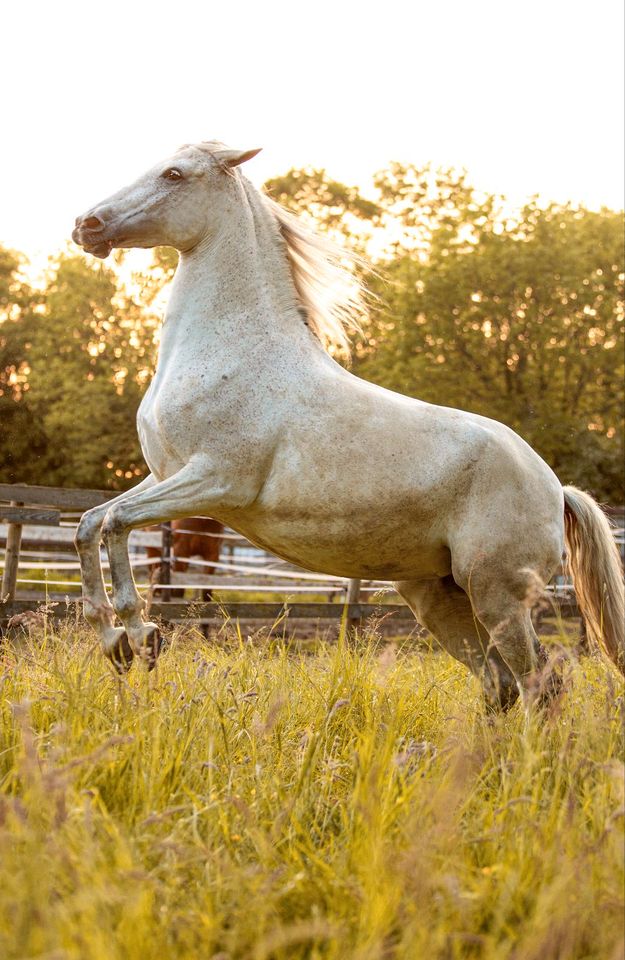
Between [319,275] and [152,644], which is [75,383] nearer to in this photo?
[319,275]

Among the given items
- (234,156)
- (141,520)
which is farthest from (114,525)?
(234,156)

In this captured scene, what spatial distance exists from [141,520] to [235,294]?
1229mm

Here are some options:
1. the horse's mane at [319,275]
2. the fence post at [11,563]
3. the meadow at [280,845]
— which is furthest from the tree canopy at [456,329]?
the meadow at [280,845]

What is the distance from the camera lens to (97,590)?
4.16 m

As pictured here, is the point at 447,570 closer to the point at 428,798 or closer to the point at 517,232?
the point at 428,798

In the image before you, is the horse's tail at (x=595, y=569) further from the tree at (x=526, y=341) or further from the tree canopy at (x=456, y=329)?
the tree at (x=526, y=341)

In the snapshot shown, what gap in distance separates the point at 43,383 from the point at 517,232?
14.7 meters

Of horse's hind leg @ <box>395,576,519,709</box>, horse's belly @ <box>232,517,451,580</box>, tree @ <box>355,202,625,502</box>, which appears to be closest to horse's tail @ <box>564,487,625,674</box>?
horse's hind leg @ <box>395,576,519,709</box>

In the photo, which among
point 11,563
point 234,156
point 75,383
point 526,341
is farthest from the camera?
point 75,383

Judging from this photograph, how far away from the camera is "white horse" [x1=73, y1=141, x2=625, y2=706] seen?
4273 millimetres

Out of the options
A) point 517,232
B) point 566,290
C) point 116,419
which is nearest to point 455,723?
point 566,290

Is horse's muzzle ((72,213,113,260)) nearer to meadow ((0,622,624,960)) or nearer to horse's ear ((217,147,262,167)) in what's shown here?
horse's ear ((217,147,262,167))

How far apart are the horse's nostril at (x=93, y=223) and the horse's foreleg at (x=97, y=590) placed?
1.19m

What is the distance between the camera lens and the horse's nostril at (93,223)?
4.36m
